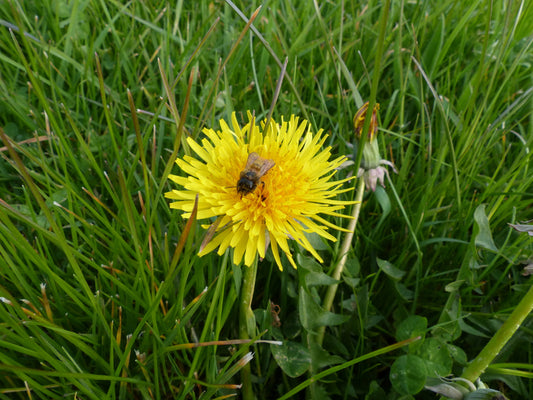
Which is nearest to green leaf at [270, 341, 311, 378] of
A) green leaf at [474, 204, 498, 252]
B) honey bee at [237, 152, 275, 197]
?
honey bee at [237, 152, 275, 197]

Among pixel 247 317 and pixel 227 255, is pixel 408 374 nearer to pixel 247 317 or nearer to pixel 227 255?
pixel 247 317

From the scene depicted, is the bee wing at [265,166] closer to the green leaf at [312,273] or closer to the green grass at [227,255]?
the green grass at [227,255]

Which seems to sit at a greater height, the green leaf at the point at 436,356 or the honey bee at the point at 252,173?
the honey bee at the point at 252,173

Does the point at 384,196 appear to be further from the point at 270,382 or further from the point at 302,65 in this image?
the point at 302,65

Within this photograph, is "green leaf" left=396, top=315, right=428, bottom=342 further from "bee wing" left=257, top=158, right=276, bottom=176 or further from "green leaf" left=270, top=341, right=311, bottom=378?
"bee wing" left=257, top=158, right=276, bottom=176

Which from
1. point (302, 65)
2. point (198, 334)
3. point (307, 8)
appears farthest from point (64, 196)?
point (307, 8)

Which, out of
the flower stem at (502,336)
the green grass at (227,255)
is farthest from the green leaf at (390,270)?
the flower stem at (502,336)

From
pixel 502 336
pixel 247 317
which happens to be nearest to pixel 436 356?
pixel 502 336
